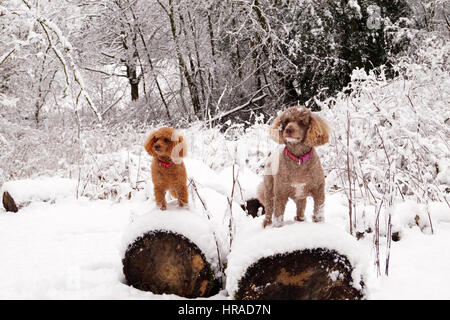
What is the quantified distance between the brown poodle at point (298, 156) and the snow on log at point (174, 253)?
0.58m

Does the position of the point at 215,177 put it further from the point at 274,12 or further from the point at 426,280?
the point at 274,12

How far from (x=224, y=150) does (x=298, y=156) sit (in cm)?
356

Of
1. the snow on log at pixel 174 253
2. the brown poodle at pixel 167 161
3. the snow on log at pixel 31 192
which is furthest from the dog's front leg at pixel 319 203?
the snow on log at pixel 31 192

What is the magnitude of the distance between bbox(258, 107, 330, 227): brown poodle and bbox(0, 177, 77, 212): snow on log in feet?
12.1

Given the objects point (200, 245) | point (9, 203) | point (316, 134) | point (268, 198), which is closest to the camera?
point (316, 134)

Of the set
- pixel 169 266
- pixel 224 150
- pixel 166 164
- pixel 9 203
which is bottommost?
pixel 169 266

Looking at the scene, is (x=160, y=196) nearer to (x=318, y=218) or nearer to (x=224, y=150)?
(x=318, y=218)

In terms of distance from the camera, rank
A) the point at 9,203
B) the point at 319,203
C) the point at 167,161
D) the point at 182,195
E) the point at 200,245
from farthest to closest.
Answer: the point at 9,203 → the point at 182,195 → the point at 200,245 → the point at 167,161 → the point at 319,203

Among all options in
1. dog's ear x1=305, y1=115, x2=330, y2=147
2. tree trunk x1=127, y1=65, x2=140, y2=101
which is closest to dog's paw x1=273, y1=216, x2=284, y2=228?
dog's ear x1=305, y1=115, x2=330, y2=147

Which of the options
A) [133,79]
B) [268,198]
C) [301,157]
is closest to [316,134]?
[301,157]

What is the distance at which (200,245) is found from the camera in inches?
77.7

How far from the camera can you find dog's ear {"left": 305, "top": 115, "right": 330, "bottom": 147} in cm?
142

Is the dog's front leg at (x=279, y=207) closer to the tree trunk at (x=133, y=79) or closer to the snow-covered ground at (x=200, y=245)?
the snow-covered ground at (x=200, y=245)

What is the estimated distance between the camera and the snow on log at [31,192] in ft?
13.5
